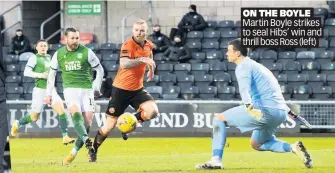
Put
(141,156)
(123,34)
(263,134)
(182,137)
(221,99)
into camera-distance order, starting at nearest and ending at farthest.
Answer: (263,134) → (141,156) → (182,137) → (221,99) → (123,34)

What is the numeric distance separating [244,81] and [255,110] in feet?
1.33

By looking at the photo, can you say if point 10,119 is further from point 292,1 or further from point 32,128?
point 292,1

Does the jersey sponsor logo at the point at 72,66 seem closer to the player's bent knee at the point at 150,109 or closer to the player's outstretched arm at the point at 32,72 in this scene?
the player's bent knee at the point at 150,109

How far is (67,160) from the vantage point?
14.8m

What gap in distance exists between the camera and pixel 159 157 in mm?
16953

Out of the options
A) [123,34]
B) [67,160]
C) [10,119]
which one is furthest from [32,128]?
[67,160]

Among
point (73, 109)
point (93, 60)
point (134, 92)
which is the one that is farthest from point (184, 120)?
point (134, 92)

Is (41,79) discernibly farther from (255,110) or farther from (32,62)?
(255,110)

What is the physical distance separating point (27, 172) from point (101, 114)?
1057 cm

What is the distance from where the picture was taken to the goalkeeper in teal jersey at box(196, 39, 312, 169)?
43.0 ft

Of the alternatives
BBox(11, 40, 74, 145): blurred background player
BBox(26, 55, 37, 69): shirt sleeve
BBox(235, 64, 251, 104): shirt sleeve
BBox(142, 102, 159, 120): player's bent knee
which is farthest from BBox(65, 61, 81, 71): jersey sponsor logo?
BBox(26, 55, 37, 69): shirt sleeve

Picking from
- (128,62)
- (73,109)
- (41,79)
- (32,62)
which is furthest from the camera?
(41,79)

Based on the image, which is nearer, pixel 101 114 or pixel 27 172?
pixel 27 172

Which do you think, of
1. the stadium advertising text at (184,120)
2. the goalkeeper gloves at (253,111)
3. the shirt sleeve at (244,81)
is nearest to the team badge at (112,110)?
the shirt sleeve at (244,81)
